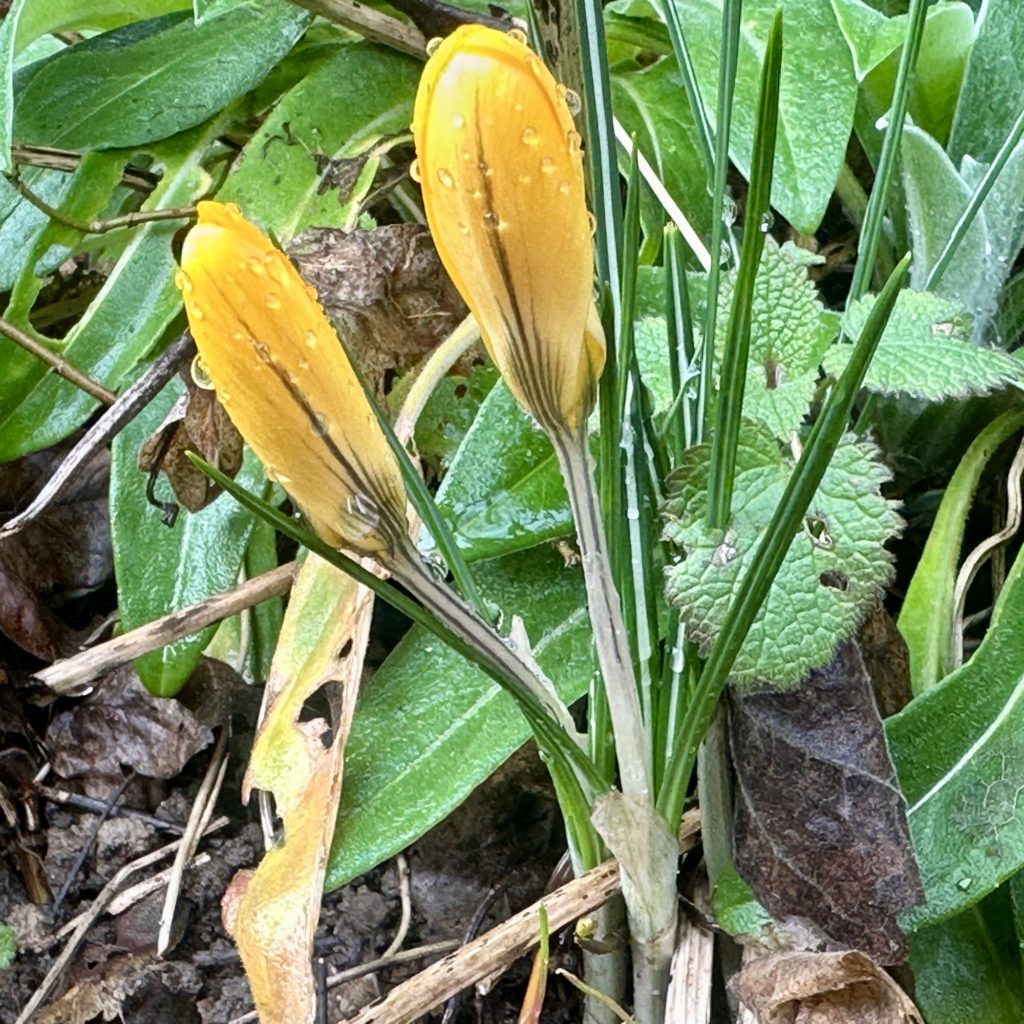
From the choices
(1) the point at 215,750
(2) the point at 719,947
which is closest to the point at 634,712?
(2) the point at 719,947

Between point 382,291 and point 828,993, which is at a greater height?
point 382,291

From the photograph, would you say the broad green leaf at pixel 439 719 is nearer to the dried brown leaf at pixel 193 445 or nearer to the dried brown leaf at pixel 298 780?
the dried brown leaf at pixel 298 780

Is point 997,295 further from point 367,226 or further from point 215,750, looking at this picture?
point 215,750

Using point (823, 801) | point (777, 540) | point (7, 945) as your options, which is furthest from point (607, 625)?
point (7, 945)

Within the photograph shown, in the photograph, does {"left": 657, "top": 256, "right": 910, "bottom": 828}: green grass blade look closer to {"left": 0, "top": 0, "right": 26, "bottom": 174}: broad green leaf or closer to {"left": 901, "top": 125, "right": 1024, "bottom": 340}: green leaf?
{"left": 901, "top": 125, "right": 1024, "bottom": 340}: green leaf

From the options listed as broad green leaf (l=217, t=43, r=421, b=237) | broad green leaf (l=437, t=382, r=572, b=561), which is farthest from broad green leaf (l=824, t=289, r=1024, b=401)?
broad green leaf (l=217, t=43, r=421, b=237)

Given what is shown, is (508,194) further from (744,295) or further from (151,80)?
(151,80)
